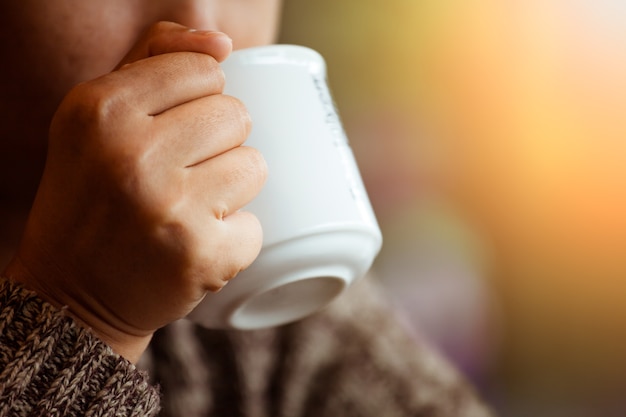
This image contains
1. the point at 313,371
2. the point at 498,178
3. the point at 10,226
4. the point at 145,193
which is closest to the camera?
the point at 145,193

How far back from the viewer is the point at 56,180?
1.66ft

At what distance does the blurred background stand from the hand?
710 mm

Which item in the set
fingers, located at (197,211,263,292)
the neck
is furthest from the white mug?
the neck

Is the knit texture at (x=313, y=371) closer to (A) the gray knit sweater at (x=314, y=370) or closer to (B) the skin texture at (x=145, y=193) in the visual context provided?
(A) the gray knit sweater at (x=314, y=370)

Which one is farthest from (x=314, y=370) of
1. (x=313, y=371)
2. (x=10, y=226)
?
(x=10, y=226)

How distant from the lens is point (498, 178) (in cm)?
121

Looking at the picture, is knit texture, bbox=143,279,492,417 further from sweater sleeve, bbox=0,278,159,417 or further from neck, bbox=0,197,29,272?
sweater sleeve, bbox=0,278,159,417

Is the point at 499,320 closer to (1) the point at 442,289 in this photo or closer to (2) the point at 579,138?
(1) the point at 442,289

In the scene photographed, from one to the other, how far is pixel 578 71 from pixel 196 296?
0.80m

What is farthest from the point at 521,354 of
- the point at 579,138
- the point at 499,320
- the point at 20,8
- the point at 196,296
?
the point at 20,8

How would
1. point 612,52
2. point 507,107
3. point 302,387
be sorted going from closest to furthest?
point 302,387 < point 612,52 < point 507,107

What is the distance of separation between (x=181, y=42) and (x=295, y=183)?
13cm

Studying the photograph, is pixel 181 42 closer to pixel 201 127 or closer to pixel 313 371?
pixel 201 127

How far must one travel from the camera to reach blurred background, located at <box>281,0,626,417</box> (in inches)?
44.0
